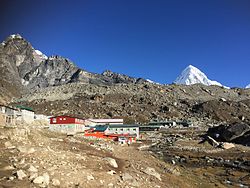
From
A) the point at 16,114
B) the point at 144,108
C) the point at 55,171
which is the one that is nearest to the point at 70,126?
the point at 16,114

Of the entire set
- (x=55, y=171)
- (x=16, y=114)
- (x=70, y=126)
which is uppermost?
(x=16, y=114)

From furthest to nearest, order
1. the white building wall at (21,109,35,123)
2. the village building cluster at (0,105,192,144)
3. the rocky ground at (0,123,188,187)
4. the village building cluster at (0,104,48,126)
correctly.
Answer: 1. the white building wall at (21,109,35,123)
2. the village building cluster at (0,105,192,144)
3. the village building cluster at (0,104,48,126)
4. the rocky ground at (0,123,188,187)

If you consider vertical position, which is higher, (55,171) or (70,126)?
(70,126)

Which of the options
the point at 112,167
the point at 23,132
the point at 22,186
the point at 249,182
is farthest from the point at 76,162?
the point at 249,182

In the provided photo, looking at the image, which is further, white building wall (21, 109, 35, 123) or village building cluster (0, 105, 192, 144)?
white building wall (21, 109, 35, 123)

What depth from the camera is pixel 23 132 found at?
31000mm

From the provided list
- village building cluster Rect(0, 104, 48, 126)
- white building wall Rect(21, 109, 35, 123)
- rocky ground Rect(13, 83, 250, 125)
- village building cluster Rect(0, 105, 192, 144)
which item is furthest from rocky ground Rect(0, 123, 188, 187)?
rocky ground Rect(13, 83, 250, 125)

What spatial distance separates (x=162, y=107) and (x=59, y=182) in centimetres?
16081

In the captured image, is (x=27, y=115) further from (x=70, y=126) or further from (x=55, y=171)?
(x=55, y=171)

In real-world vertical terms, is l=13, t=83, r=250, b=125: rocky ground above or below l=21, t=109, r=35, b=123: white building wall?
above

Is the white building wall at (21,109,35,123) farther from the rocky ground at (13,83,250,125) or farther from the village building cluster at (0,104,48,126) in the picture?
the rocky ground at (13,83,250,125)

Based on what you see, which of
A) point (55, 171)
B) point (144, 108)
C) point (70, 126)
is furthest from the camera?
point (144, 108)

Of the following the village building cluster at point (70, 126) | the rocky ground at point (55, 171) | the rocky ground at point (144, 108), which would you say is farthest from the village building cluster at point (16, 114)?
the rocky ground at point (144, 108)

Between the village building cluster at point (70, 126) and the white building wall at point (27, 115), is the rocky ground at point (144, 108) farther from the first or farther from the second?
the white building wall at point (27, 115)
